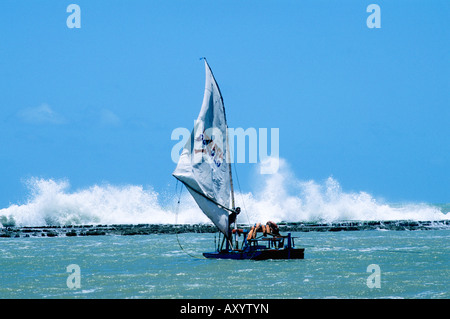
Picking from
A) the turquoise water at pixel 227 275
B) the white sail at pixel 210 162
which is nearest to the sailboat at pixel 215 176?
the white sail at pixel 210 162

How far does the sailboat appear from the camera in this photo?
104 ft

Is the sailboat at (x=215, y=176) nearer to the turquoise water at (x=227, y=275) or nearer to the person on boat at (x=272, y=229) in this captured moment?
the person on boat at (x=272, y=229)

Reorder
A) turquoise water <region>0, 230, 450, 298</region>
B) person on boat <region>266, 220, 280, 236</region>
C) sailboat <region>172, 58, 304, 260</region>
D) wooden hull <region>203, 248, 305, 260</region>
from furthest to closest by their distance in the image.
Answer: person on boat <region>266, 220, 280, 236</region> → sailboat <region>172, 58, 304, 260</region> → wooden hull <region>203, 248, 305, 260</region> → turquoise water <region>0, 230, 450, 298</region>

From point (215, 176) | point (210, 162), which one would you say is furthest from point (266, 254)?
point (210, 162)

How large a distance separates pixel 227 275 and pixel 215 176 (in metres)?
8.10

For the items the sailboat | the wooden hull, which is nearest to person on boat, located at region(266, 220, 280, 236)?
the sailboat

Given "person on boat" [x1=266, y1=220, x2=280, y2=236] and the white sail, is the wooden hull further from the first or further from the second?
"person on boat" [x1=266, y1=220, x2=280, y2=236]

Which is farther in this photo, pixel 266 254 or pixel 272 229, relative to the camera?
pixel 272 229

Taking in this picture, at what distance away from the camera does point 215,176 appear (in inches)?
1281

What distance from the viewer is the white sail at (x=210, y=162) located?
1254 inches

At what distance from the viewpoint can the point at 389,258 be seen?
105ft

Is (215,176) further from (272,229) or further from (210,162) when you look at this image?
(272,229)
